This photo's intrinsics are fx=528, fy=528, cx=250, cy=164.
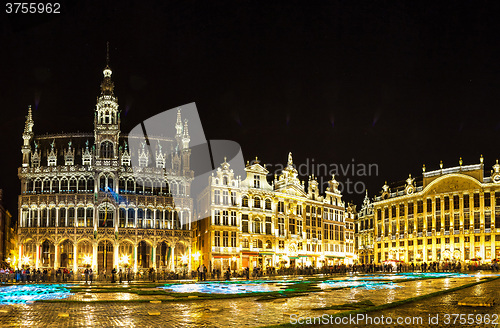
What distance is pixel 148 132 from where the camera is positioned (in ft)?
263

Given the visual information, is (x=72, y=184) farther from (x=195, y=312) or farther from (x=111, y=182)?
(x=195, y=312)

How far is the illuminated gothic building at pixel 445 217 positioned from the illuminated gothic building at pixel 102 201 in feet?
153

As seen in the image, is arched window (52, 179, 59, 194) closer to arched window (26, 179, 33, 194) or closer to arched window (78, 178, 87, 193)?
arched window (78, 178, 87, 193)

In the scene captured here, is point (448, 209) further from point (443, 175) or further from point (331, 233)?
point (331, 233)

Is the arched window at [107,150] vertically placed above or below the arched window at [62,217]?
above

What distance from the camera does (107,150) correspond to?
235ft

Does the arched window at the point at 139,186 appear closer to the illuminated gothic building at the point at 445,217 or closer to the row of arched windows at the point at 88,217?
the row of arched windows at the point at 88,217

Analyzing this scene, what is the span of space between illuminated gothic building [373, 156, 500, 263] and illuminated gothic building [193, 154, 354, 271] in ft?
52.8

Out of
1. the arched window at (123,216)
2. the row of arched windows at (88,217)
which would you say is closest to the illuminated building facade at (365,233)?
the row of arched windows at (88,217)

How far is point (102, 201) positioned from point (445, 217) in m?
60.7

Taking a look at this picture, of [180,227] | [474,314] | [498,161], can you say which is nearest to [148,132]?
[180,227]

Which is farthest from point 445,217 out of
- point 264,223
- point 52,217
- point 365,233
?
point 52,217

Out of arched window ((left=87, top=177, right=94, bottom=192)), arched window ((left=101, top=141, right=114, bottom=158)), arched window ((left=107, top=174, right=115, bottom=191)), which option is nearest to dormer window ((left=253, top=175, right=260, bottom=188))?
arched window ((left=107, top=174, right=115, bottom=191))

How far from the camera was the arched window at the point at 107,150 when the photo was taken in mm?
71438
